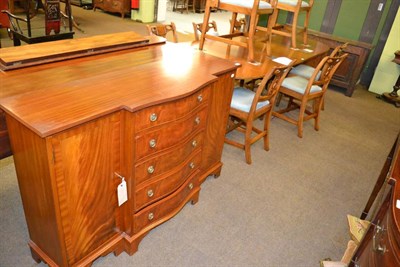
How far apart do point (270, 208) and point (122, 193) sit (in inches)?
46.3

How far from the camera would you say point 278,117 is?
3.64 m

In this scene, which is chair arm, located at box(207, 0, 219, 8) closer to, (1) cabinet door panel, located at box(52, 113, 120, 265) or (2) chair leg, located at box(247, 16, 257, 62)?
(2) chair leg, located at box(247, 16, 257, 62)

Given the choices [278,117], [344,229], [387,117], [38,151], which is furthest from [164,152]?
[387,117]

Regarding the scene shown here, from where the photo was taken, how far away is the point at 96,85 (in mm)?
1508

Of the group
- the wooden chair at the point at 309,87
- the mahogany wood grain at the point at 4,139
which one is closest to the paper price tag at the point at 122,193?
the mahogany wood grain at the point at 4,139

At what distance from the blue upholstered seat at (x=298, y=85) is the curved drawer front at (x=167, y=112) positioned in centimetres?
175

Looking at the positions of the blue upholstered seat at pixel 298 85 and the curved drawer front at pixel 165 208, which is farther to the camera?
the blue upholstered seat at pixel 298 85

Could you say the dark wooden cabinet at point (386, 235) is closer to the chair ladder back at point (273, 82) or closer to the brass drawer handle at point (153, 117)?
the brass drawer handle at point (153, 117)

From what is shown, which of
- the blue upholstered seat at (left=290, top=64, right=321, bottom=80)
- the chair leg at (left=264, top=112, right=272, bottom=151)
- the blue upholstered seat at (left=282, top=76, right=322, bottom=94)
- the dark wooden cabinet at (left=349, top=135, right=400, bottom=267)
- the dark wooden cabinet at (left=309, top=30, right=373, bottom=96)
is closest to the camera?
the dark wooden cabinet at (left=349, top=135, right=400, bottom=267)

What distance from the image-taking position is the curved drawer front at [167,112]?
1.47 meters

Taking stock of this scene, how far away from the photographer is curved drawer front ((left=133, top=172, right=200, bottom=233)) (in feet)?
5.87

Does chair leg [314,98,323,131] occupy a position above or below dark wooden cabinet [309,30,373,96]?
below

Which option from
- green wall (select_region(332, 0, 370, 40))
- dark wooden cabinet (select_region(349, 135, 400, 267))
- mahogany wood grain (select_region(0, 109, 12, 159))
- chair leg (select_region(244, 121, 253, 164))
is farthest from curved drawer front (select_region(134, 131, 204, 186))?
green wall (select_region(332, 0, 370, 40))

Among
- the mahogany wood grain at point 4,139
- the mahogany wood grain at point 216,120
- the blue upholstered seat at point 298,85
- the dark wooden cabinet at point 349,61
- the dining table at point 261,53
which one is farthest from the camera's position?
the dark wooden cabinet at point 349,61
